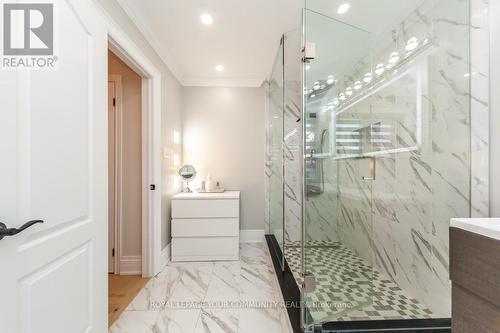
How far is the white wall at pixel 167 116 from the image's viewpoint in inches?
82.6

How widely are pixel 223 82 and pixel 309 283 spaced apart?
272 cm

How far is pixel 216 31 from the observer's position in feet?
6.89

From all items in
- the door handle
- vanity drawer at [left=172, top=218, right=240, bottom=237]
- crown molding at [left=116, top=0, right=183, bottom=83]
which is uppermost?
crown molding at [left=116, top=0, right=183, bottom=83]

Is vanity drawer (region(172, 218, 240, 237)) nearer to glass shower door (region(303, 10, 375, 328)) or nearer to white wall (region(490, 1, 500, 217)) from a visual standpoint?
glass shower door (region(303, 10, 375, 328))

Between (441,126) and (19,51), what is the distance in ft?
7.37

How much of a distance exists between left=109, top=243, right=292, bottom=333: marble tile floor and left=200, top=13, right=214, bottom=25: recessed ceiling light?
7.76 feet

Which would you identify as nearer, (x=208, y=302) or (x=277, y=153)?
(x=208, y=302)

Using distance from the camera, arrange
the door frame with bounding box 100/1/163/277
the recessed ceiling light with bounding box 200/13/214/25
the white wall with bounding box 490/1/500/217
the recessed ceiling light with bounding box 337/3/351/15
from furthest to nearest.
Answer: the door frame with bounding box 100/1/163/277 → the recessed ceiling light with bounding box 200/13/214/25 → the recessed ceiling light with bounding box 337/3/351/15 → the white wall with bounding box 490/1/500/217

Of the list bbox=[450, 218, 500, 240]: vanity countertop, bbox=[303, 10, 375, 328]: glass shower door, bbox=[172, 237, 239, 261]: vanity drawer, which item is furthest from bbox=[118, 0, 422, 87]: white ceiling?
bbox=[172, 237, 239, 261]: vanity drawer

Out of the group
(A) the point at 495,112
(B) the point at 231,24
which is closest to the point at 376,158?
(A) the point at 495,112

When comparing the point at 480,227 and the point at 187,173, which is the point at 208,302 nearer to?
the point at 187,173

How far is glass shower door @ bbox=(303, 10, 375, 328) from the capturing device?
1573 millimetres

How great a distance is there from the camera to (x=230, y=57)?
259cm

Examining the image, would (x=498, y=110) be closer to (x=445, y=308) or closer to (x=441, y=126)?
(x=441, y=126)
